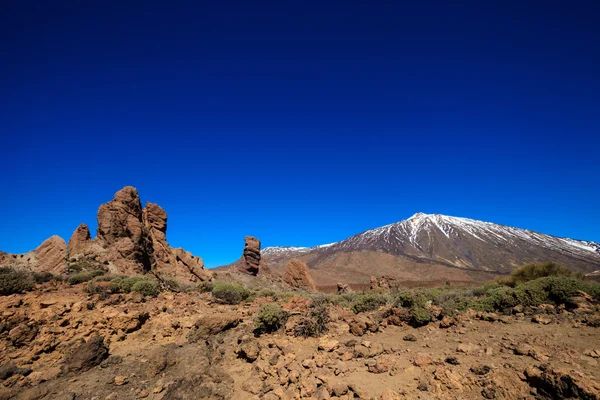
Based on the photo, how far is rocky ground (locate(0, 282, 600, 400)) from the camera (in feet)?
16.4

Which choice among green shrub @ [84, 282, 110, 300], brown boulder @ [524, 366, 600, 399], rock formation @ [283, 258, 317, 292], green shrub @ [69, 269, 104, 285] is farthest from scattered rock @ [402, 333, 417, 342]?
rock formation @ [283, 258, 317, 292]

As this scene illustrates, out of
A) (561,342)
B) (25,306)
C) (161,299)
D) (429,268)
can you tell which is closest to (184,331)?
(161,299)

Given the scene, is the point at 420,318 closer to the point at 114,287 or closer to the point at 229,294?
the point at 229,294

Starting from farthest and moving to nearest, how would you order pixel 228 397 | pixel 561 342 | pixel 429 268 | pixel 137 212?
pixel 429 268 → pixel 137 212 → pixel 561 342 → pixel 228 397

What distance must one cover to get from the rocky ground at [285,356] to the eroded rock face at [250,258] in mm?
30580

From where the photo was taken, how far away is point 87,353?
6660mm

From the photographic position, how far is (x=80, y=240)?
72.6 feet

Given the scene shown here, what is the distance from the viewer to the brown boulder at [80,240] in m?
21.4

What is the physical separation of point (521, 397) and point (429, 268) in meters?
87.2

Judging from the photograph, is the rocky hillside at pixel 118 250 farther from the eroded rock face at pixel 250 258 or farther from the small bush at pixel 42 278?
the eroded rock face at pixel 250 258

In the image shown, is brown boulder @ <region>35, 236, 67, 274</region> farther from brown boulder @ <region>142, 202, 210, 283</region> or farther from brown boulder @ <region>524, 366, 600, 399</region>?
brown boulder @ <region>524, 366, 600, 399</region>

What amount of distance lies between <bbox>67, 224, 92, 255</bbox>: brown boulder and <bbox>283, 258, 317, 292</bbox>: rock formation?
69.8ft

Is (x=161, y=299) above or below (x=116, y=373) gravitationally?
above

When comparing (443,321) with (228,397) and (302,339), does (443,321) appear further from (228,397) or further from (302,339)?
(228,397)
